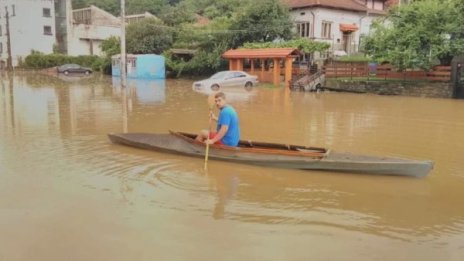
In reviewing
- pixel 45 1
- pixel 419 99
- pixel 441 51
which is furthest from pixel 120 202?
pixel 45 1

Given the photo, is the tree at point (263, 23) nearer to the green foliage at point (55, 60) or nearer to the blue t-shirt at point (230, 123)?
the green foliage at point (55, 60)

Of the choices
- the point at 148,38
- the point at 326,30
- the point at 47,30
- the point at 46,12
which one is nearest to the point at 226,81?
the point at 326,30

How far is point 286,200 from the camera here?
7078 millimetres

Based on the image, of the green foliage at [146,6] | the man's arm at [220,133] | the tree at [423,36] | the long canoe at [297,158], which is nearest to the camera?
the long canoe at [297,158]

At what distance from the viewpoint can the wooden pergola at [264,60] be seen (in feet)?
105

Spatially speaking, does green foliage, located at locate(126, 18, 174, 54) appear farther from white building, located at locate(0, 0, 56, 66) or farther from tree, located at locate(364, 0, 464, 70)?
tree, located at locate(364, 0, 464, 70)

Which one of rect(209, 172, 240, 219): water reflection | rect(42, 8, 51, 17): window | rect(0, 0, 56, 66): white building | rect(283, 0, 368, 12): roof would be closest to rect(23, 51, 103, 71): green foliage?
rect(0, 0, 56, 66): white building

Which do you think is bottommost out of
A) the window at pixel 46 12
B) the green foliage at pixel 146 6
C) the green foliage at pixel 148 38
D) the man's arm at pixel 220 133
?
the man's arm at pixel 220 133

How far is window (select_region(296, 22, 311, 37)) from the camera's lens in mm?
39719

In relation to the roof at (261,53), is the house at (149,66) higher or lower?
lower

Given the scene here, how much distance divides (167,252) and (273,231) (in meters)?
1.34

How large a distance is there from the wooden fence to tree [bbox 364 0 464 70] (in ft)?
2.69

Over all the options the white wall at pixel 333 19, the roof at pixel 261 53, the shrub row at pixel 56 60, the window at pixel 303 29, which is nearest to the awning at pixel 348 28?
the white wall at pixel 333 19

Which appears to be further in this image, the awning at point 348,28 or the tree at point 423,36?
the awning at point 348,28
